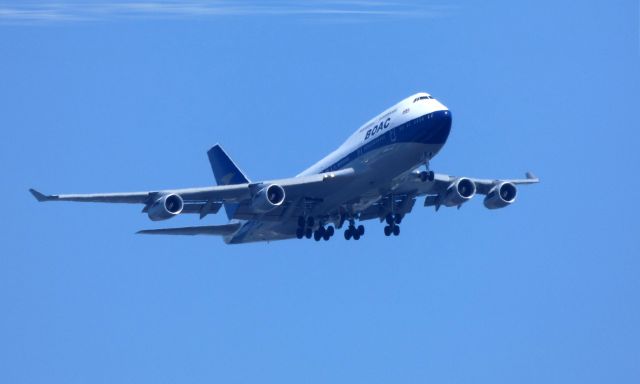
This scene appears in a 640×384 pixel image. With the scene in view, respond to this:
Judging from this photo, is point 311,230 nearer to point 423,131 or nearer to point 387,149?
point 387,149

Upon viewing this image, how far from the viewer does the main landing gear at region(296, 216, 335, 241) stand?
75.8 m

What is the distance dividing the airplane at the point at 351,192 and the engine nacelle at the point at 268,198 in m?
0.05

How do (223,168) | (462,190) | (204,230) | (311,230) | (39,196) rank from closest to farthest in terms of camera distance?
(39,196) < (311,230) < (462,190) < (204,230) < (223,168)

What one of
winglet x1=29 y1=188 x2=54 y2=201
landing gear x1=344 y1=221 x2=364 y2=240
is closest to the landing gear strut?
landing gear x1=344 y1=221 x2=364 y2=240

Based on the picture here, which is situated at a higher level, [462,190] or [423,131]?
[462,190]

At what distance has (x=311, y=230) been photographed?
251 ft

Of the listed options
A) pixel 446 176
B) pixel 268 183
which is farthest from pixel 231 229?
pixel 446 176

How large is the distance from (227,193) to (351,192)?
6788mm

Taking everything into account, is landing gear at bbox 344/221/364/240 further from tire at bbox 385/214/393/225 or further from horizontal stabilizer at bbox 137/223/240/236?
horizontal stabilizer at bbox 137/223/240/236

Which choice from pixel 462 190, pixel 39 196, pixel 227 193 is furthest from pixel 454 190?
pixel 39 196

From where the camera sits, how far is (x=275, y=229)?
77.8 meters

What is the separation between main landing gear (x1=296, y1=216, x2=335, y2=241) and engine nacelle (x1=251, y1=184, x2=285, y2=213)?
4189 millimetres

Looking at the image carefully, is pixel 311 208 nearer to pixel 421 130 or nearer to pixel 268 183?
pixel 268 183

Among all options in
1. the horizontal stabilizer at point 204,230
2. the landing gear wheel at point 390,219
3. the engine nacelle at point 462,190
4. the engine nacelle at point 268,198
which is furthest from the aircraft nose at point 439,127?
the horizontal stabilizer at point 204,230
